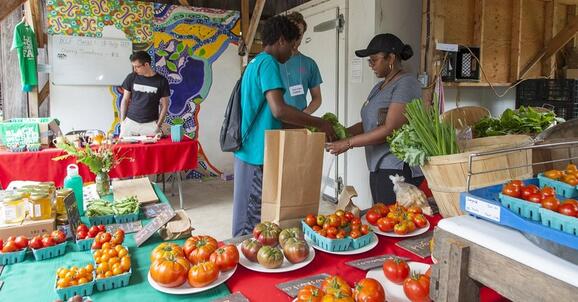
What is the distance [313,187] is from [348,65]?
2860mm

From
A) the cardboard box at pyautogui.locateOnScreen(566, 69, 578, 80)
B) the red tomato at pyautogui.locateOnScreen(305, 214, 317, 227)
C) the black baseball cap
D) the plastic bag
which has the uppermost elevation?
the cardboard box at pyautogui.locateOnScreen(566, 69, 578, 80)

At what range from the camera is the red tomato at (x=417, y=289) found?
973mm

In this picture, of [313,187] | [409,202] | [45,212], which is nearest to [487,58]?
[409,202]

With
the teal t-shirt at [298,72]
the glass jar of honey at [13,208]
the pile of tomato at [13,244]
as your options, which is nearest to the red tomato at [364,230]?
the pile of tomato at [13,244]

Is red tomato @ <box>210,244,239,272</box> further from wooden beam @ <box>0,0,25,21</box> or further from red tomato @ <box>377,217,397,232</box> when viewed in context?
wooden beam @ <box>0,0,25,21</box>

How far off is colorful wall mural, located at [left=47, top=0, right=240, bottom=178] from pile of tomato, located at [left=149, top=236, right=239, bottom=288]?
465cm

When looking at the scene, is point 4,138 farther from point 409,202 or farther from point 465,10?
point 465,10

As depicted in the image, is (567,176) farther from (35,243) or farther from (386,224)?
(35,243)

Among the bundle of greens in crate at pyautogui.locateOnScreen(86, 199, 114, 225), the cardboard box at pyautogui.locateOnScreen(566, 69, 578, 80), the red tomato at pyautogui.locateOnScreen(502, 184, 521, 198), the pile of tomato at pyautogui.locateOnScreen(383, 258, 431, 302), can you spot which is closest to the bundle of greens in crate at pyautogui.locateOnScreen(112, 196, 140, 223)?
the bundle of greens in crate at pyautogui.locateOnScreen(86, 199, 114, 225)

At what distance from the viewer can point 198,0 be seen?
5.86 m

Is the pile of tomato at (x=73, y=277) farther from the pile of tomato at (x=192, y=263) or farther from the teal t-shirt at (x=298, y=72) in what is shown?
the teal t-shirt at (x=298, y=72)

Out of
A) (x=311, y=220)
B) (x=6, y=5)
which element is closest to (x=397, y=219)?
(x=311, y=220)

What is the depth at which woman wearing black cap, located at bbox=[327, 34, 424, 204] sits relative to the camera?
2.07 metres

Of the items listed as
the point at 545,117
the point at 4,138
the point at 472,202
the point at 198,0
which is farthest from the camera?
the point at 198,0
